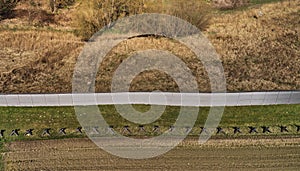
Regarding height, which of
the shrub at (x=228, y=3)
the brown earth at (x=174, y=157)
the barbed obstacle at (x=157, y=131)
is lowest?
the brown earth at (x=174, y=157)

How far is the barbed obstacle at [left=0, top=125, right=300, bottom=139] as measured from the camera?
72.9 ft

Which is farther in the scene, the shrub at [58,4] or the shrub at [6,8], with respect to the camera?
the shrub at [58,4]

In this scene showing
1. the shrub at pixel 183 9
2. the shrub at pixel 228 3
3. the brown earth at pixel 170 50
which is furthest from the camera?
the shrub at pixel 228 3

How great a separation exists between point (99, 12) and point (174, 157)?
15.0 metres

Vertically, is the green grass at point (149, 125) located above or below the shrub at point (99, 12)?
below

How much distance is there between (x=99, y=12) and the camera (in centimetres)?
3105

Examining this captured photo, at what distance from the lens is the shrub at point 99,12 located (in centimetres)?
3091

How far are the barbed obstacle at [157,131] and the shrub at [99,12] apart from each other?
11.5 meters

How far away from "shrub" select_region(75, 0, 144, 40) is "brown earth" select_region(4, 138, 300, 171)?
490 inches

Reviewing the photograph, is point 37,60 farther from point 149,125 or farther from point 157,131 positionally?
point 157,131

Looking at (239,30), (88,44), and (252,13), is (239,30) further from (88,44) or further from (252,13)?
(88,44)

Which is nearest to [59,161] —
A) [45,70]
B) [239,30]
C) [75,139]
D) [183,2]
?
[75,139]

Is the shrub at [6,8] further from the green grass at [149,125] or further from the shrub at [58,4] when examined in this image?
the green grass at [149,125]

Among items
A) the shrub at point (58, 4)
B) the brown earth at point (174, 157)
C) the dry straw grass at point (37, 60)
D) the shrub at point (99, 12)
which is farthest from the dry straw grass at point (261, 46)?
the shrub at point (58, 4)
